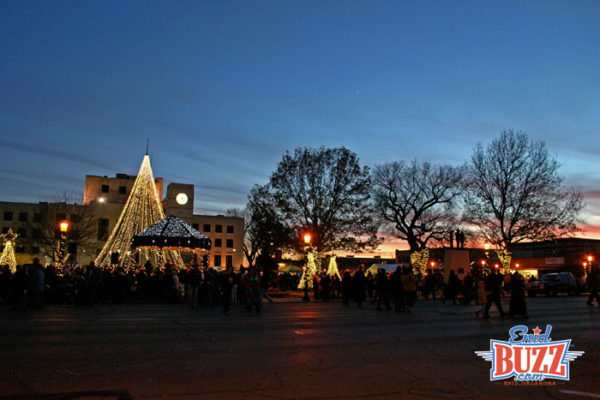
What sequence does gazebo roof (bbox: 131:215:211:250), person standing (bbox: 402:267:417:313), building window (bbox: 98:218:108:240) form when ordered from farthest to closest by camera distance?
building window (bbox: 98:218:108:240), gazebo roof (bbox: 131:215:211:250), person standing (bbox: 402:267:417:313)

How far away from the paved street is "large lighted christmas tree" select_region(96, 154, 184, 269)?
62.1ft

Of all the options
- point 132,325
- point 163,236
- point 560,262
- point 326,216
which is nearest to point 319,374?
point 132,325

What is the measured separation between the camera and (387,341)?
10805mm

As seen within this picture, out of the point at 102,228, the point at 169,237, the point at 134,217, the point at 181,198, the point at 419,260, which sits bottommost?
the point at 419,260

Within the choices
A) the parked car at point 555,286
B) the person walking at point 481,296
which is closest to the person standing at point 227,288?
the person walking at point 481,296

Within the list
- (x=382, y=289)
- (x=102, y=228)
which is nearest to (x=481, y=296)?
(x=382, y=289)

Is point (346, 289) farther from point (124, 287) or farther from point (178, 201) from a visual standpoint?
point (178, 201)

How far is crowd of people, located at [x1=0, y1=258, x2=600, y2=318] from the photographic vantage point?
17.8 meters

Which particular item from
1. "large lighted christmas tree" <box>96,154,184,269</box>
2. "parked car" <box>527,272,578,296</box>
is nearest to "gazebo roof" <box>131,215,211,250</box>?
"large lighted christmas tree" <box>96,154,184,269</box>

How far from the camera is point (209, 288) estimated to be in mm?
22188

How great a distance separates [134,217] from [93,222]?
37.5 m

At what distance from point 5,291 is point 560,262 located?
5836 centimetres

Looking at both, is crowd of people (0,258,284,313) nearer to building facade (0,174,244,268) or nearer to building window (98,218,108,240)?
building facade (0,174,244,268)

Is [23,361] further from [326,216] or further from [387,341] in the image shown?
[326,216]
